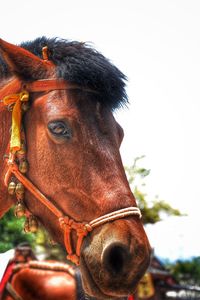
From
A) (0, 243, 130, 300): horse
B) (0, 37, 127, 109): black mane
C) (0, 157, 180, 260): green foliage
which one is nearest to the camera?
(0, 37, 127, 109): black mane

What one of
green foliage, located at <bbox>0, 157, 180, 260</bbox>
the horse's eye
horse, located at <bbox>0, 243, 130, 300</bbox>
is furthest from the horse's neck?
green foliage, located at <bbox>0, 157, 180, 260</bbox>

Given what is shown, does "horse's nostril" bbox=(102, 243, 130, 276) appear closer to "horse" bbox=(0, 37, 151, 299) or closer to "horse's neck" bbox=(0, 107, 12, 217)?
"horse" bbox=(0, 37, 151, 299)

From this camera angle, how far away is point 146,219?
13523 millimetres

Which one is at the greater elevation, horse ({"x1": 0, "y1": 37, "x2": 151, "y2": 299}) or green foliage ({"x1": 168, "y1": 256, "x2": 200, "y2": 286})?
horse ({"x1": 0, "y1": 37, "x2": 151, "y2": 299})

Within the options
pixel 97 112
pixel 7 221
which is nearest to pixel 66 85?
pixel 97 112

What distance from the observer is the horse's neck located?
274 cm

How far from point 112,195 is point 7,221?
1115cm

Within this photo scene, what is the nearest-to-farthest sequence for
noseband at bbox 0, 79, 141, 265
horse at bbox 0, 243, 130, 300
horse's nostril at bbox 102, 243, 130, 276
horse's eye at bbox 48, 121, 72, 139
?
horse's nostril at bbox 102, 243, 130, 276 < noseband at bbox 0, 79, 141, 265 < horse's eye at bbox 48, 121, 72, 139 < horse at bbox 0, 243, 130, 300

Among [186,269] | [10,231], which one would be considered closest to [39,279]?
[10,231]

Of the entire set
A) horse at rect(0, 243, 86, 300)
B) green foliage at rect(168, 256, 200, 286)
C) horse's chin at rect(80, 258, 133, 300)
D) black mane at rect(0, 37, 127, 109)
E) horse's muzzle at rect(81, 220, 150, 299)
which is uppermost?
black mane at rect(0, 37, 127, 109)

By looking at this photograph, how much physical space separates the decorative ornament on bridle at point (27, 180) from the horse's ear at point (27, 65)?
6 centimetres

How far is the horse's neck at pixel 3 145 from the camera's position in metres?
2.74

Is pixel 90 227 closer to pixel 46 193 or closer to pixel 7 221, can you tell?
pixel 46 193

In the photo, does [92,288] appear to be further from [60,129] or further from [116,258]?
[60,129]
